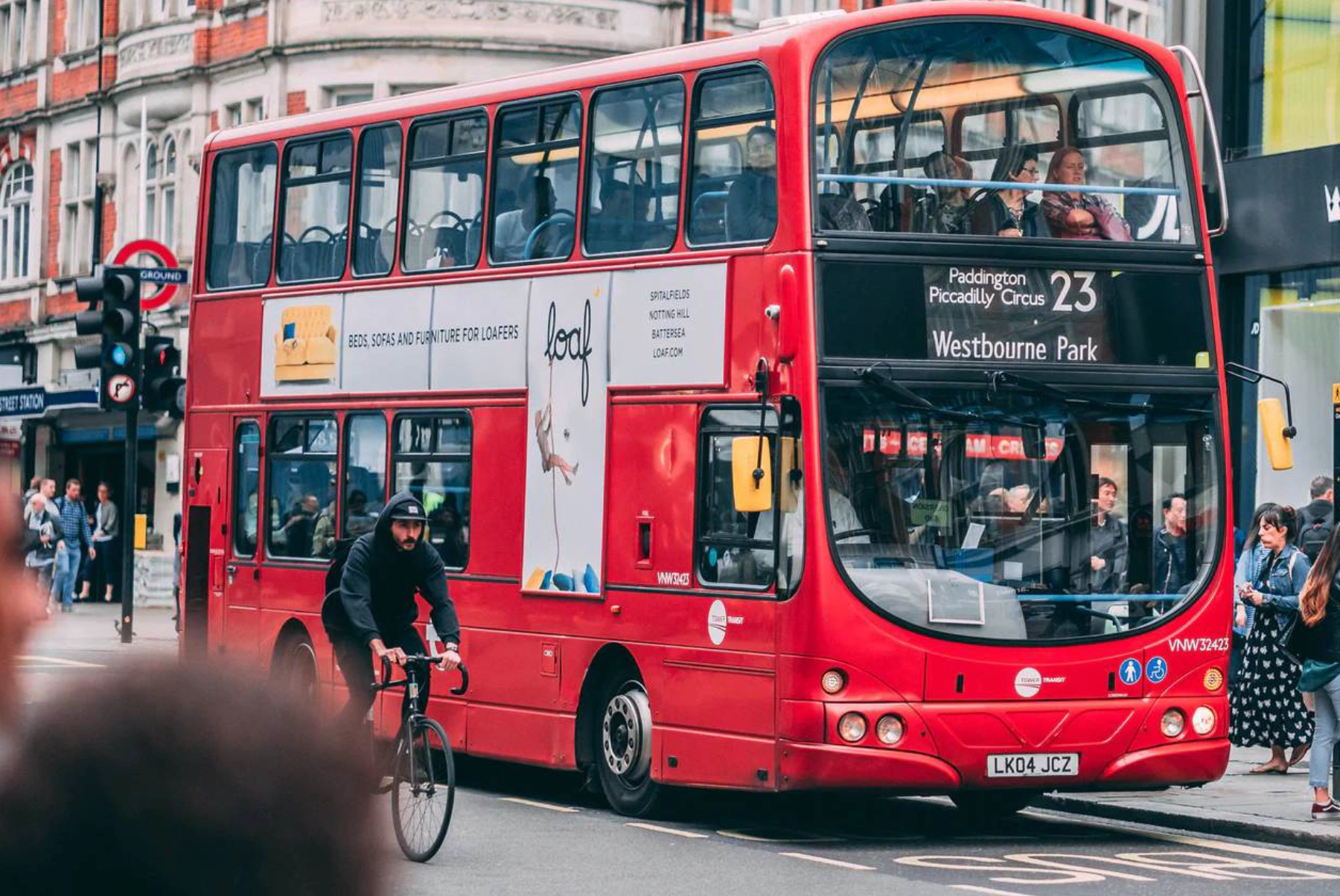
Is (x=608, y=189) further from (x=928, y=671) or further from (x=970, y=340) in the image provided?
(x=928, y=671)

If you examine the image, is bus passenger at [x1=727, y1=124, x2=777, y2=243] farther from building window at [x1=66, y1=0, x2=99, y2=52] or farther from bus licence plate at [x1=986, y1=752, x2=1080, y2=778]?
building window at [x1=66, y1=0, x2=99, y2=52]

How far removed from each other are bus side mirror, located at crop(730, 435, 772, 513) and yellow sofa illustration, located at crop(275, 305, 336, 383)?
4.78 metres

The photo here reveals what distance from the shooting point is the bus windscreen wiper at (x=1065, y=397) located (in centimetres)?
1184

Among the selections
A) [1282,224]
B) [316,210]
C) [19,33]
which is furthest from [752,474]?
[19,33]

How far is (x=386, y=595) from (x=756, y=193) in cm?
273

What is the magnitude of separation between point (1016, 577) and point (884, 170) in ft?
6.94

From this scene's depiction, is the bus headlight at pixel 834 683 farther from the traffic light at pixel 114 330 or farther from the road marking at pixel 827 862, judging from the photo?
the traffic light at pixel 114 330

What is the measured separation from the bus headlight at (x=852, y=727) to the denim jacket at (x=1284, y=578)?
4468 millimetres

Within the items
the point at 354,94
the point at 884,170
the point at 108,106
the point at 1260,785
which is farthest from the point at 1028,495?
the point at 108,106

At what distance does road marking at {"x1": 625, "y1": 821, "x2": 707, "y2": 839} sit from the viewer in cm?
1225

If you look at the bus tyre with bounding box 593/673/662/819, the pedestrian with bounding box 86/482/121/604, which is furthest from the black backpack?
the pedestrian with bounding box 86/482/121/604

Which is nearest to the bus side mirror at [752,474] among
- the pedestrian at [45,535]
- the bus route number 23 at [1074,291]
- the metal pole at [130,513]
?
the bus route number 23 at [1074,291]

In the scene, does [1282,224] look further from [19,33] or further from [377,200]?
[19,33]

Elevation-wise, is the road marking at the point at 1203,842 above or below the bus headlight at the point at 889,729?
below
